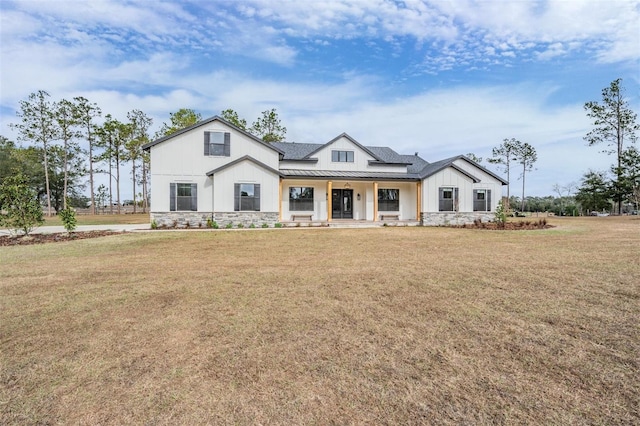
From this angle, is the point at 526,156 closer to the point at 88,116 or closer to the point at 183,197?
the point at 183,197

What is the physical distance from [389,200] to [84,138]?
36214 mm

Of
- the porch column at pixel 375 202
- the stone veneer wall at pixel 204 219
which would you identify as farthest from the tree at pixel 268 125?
the stone veneer wall at pixel 204 219

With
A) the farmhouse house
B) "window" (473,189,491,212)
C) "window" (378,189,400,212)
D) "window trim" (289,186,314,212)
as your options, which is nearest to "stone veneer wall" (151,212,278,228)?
the farmhouse house

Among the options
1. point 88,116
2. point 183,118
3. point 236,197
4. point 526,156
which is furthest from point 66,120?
point 526,156

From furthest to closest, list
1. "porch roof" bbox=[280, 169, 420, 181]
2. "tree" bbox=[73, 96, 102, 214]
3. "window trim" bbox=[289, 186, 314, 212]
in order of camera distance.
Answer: "tree" bbox=[73, 96, 102, 214] < "window trim" bbox=[289, 186, 314, 212] < "porch roof" bbox=[280, 169, 420, 181]

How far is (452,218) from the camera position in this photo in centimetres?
2203

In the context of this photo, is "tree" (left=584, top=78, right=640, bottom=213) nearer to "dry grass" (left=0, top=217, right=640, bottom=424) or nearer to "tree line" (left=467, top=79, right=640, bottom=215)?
"tree line" (left=467, top=79, right=640, bottom=215)

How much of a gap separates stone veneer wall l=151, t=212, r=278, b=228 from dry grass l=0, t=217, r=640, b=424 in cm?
1220

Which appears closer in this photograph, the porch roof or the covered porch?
the porch roof

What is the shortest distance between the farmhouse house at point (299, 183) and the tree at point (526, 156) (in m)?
23.2

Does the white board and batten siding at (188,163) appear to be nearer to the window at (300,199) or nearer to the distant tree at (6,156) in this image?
the window at (300,199)

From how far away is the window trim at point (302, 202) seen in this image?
2188 cm

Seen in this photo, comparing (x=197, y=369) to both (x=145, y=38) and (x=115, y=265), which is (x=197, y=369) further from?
(x=145, y=38)

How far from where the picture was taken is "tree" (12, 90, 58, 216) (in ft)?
110
